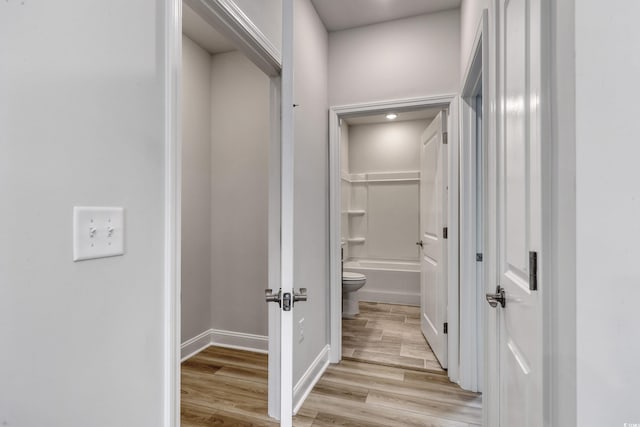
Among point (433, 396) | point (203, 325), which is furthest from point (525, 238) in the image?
point (203, 325)

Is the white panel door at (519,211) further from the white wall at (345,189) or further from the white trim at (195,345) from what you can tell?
the white wall at (345,189)

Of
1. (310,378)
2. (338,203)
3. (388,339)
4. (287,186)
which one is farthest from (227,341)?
(287,186)

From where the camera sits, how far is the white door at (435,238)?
2.35 metres

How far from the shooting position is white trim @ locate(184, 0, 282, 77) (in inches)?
48.9

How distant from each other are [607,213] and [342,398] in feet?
6.14

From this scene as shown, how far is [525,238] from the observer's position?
33.0 inches

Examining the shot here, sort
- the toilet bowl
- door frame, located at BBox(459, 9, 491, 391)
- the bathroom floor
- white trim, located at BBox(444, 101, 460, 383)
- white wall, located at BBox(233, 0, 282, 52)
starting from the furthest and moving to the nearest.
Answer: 1. the toilet bowl
2. the bathroom floor
3. white trim, located at BBox(444, 101, 460, 383)
4. door frame, located at BBox(459, 9, 491, 391)
5. white wall, located at BBox(233, 0, 282, 52)

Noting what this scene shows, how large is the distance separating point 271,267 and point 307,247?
335 mm

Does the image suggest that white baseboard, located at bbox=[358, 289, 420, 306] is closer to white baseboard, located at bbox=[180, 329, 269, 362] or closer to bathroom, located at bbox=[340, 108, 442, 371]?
bathroom, located at bbox=[340, 108, 442, 371]

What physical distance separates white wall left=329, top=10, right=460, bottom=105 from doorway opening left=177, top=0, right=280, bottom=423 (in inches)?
27.0

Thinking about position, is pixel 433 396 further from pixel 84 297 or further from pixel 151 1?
pixel 151 1

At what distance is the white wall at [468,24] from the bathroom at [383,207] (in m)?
1.75

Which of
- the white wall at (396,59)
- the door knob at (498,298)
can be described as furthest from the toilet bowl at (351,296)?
the door knob at (498,298)

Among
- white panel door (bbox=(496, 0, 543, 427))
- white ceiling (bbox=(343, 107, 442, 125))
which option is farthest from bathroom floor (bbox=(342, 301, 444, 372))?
white ceiling (bbox=(343, 107, 442, 125))
